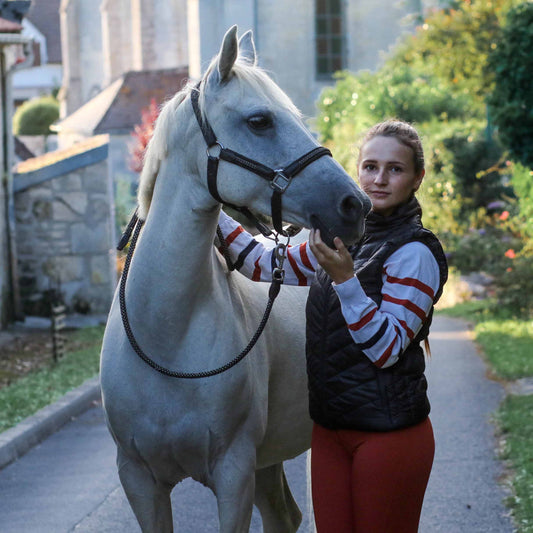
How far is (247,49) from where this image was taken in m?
3.44

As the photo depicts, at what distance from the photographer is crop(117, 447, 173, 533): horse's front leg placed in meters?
3.30

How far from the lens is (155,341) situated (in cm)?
323

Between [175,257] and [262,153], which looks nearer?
[262,153]

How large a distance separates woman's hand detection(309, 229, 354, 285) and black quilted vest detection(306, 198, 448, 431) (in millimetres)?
218

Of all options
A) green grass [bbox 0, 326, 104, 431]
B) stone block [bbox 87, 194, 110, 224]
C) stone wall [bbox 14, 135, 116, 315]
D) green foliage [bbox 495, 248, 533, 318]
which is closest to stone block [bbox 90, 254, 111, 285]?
stone wall [bbox 14, 135, 116, 315]

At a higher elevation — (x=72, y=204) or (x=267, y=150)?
(x=267, y=150)

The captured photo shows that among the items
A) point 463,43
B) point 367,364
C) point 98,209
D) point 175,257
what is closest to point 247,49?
point 175,257

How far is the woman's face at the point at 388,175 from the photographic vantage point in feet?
10.3

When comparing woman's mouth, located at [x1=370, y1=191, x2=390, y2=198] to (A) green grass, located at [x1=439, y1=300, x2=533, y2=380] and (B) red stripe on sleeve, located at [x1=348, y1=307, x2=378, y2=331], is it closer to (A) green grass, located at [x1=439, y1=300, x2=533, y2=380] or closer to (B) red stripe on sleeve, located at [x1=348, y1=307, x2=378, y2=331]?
(B) red stripe on sleeve, located at [x1=348, y1=307, x2=378, y2=331]

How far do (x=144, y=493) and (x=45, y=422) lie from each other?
13.7ft

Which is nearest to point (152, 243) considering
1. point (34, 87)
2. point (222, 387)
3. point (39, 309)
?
point (222, 387)

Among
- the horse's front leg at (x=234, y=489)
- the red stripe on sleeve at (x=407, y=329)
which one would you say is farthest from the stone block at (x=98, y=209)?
the red stripe on sleeve at (x=407, y=329)

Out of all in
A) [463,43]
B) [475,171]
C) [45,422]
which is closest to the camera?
[45,422]

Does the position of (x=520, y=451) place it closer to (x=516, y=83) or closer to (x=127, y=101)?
(x=516, y=83)
